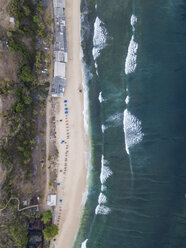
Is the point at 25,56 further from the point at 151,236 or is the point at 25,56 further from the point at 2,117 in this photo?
the point at 151,236

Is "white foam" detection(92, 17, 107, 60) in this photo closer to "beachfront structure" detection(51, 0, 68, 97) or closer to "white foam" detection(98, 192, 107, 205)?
"beachfront structure" detection(51, 0, 68, 97)

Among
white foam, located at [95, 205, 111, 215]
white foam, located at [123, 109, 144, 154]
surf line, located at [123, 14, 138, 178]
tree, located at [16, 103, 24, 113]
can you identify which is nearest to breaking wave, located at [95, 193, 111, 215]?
white foam, located at [95, 205, 111, 215]

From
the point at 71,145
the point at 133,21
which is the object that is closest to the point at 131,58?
the point at 133,21

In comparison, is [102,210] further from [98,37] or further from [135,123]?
[98,37]

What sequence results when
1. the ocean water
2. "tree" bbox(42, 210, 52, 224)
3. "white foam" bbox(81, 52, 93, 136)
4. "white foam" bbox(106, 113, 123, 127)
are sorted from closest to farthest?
"tree" bbox(42, 210, 52, 224)
the ocean water
"white foam" bbox(106, 113, 123, 127)
"white foam" bbox(81, 52, 93, 136)

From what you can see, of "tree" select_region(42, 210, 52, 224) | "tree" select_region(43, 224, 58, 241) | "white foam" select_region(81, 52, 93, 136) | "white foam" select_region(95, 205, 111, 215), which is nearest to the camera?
"tree" select_region(43, 224, 58, 241)

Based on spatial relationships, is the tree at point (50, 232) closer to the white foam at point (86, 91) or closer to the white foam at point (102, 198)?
the white foam at point (102, 198)
